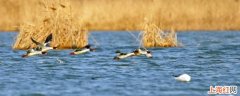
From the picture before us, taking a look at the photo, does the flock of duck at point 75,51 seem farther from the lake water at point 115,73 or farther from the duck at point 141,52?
the lake water at point 115,73

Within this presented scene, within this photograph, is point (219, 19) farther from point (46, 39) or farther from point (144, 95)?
point (144, 95)

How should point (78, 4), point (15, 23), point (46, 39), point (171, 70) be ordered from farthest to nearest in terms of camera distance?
point (78, 4) → point (15, 23) → point (46, 39) → point (171, 70)

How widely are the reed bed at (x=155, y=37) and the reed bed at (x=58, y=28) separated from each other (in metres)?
3.19

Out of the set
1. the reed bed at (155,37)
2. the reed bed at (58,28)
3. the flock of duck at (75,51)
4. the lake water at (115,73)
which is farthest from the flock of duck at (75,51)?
the reed bed at (155,37)

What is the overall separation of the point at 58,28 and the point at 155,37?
5102 millimetres

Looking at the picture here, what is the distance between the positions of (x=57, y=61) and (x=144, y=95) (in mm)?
12761

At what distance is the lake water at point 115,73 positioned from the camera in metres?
23.9

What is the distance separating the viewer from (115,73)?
29.2m

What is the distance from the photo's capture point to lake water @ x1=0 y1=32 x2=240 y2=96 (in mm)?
23922

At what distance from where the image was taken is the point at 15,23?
66.9 metres

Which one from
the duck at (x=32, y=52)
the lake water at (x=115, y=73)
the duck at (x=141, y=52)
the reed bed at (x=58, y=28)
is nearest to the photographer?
the lake water at (x=115, y=73)

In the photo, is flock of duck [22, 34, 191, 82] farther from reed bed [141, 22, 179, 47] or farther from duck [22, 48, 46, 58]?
reed bed [141, 22, 179, 47]

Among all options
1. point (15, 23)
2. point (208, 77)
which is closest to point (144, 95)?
point (208, 77)

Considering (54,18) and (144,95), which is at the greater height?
(54,18)
